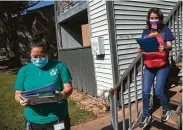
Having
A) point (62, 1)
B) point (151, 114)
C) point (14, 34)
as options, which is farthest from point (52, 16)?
point (151, 114)

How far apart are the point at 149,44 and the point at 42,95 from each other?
2071 millimetres

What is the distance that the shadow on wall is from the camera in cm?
2273

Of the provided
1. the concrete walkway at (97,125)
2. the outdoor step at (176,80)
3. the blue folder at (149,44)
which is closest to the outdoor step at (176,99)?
the outdoor step at (176,80)

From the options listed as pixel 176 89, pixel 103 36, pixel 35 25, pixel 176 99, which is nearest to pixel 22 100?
pixel 176 99

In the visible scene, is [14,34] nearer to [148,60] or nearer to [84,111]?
[84,111]

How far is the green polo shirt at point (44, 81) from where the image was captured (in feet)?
10.8

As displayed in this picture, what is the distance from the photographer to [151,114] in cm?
497

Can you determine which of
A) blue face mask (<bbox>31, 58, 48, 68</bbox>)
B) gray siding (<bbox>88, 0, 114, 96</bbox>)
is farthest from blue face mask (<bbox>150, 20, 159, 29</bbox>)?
gray siding (<bbox>88, 0, 114, 96</bbox>)

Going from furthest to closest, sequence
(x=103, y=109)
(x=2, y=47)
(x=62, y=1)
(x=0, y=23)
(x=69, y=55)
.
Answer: (x=2, y=47) → (x=0, y=23) → (x=62, y=1) → (x=69, y=55) → (x=103, y=109)

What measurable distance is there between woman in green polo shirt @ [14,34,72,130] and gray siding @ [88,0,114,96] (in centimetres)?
445

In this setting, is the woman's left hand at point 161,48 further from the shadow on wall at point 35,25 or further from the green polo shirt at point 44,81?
the shadow on wall at point 35,25

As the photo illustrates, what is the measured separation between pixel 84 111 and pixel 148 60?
3295 millimetres

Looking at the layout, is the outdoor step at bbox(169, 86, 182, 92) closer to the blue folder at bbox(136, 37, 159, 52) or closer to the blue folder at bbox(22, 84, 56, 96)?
the blue folder at bbox(136, 37, 159, 52)

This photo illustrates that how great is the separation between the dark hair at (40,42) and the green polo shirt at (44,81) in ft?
0.52
